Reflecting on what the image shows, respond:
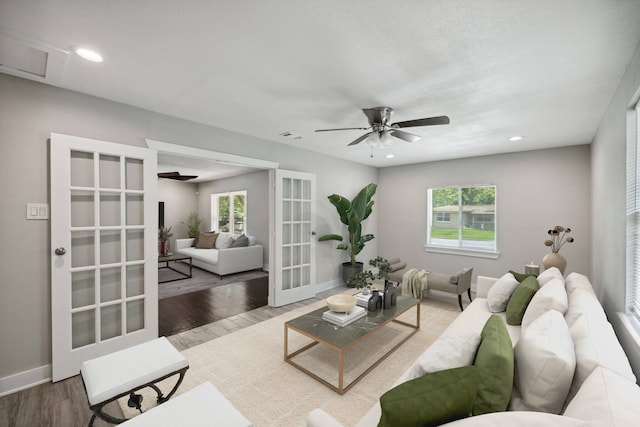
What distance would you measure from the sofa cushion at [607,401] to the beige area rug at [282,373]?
1.43 metres

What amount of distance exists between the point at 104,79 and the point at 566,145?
592 centimetres

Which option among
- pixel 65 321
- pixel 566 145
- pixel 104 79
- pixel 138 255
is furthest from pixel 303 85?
pixel 566 145

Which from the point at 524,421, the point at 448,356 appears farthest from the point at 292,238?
the point at 524,421

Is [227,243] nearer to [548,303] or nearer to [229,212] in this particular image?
[229,212]

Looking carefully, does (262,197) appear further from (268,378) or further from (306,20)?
(306,20)

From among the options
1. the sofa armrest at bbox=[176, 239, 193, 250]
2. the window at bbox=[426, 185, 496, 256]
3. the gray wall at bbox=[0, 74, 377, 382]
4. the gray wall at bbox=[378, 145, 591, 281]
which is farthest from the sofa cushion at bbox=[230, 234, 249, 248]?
the window at bbox=[426, 185, 496, 256]

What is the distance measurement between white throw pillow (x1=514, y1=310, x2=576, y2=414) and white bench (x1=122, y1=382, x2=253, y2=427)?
128cm

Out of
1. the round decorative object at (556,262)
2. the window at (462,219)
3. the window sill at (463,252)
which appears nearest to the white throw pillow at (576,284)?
the round decorative object at (556,262)

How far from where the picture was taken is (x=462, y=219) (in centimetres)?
527

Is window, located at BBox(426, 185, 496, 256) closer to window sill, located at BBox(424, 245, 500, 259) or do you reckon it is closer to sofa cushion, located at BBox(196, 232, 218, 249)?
window sill, located at BBox(424, 245, 500, 259)

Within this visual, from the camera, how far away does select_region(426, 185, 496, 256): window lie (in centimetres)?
498

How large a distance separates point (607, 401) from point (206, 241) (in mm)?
7623

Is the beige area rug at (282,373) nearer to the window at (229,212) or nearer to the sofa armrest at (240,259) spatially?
the sofa armrest at (240,259)

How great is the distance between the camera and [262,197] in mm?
6816
